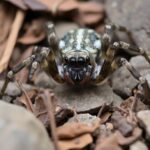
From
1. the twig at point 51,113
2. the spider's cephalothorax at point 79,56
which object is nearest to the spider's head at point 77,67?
the spider's cephalothorax at point 79,56

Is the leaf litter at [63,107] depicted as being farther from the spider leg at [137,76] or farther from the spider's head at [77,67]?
the spider's head at [77,67]

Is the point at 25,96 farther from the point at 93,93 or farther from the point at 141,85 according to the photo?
the point at 141,85

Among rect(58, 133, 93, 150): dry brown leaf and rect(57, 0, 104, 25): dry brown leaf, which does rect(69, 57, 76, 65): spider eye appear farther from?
rect(57, 0, 104, 25): dry brown leaf

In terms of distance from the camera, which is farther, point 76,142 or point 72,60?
point 72,60

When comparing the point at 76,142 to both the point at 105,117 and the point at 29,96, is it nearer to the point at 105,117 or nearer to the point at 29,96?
the point at 105,117

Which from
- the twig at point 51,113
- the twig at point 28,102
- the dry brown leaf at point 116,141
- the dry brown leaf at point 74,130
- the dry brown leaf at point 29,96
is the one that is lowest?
the dry brown leaf at point 29,96

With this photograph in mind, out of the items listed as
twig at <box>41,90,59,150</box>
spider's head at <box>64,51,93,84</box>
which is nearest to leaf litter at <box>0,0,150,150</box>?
twig at <box>41,90,59,150</box>

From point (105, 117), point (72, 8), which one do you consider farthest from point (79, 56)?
point (72, 8)
